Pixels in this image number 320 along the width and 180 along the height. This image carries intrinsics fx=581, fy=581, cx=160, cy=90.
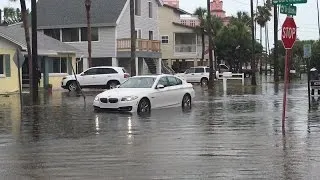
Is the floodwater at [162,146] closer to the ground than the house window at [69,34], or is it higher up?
closer to the ground

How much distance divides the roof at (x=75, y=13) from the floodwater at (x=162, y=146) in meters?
31.2

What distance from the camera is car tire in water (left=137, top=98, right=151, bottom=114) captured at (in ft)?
63.2

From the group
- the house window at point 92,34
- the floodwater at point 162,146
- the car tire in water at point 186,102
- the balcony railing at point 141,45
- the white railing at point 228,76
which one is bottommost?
the floodwater at point 162,146

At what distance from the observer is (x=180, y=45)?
6869 centimetres

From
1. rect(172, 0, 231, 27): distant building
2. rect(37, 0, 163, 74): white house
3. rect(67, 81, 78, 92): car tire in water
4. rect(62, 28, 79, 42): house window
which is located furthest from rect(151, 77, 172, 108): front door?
rect(172, 0, 231, 27): distant building

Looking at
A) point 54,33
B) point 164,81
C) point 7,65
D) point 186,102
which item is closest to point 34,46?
point 164,81

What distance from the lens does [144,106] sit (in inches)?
768

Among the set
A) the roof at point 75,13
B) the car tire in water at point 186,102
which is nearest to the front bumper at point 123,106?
the car tire in water at point 186,102

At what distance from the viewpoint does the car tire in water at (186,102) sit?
864 inches

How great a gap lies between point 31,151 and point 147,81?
31.5ft

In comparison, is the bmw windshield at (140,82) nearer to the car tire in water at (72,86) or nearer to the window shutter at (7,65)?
the window shutter at (7,65)

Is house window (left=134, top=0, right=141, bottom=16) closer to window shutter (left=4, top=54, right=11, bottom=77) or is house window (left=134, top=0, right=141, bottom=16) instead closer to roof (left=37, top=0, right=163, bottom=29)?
roof (left=37, top=0, right=163, bottom=29)

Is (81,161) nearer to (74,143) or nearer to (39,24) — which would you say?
(74,143)

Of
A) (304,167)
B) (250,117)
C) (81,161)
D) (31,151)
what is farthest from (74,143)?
(250,117)
